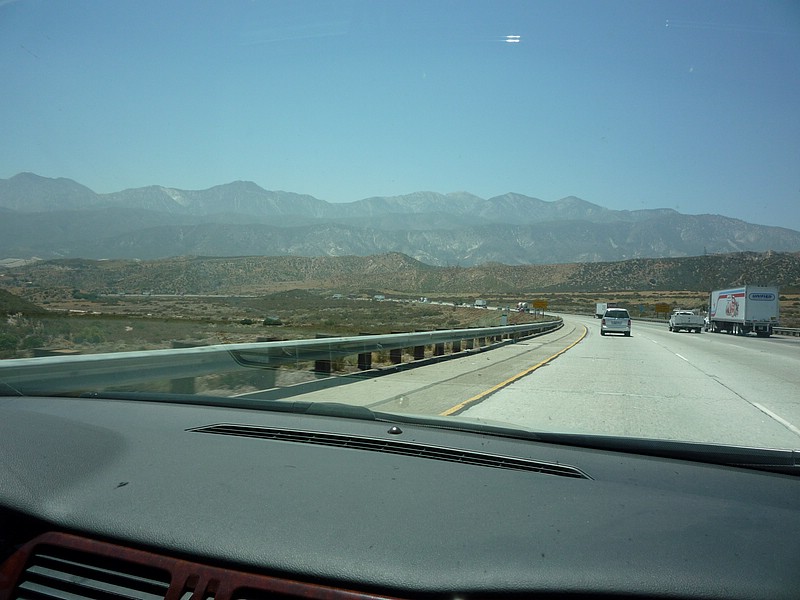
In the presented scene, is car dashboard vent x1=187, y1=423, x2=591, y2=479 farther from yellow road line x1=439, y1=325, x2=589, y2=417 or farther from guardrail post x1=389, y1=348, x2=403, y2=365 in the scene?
guardrail post x1=389, y1=348, x2=403, y2=365

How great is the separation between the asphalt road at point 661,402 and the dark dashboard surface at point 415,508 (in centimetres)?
104

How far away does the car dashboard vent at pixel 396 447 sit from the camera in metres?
3.97

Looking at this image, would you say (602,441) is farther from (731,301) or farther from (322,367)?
(731,301)

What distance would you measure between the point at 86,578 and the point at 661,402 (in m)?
9.56

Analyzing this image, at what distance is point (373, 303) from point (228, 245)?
1173 cm

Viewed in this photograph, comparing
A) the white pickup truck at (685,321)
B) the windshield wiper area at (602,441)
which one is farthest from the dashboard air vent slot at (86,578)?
the white pickup truck at (685,321)

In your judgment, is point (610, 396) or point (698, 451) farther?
point (610, 396)

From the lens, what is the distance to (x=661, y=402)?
1056cm

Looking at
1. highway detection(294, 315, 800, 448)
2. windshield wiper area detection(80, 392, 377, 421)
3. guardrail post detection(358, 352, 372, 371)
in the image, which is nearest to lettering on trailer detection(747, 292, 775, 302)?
highway detection(294, 315, 800, 448)

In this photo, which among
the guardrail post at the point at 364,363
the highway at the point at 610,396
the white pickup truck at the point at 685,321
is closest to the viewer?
the highway at the point at 610,396

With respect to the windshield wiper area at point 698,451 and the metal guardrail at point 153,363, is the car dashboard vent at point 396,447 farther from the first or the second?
the metal guardrail at point 153,363

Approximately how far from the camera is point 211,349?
941 cm

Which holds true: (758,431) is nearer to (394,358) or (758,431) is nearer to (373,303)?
(394,358)

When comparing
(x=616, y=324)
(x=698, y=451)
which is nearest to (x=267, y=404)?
(x=698, y=451)
